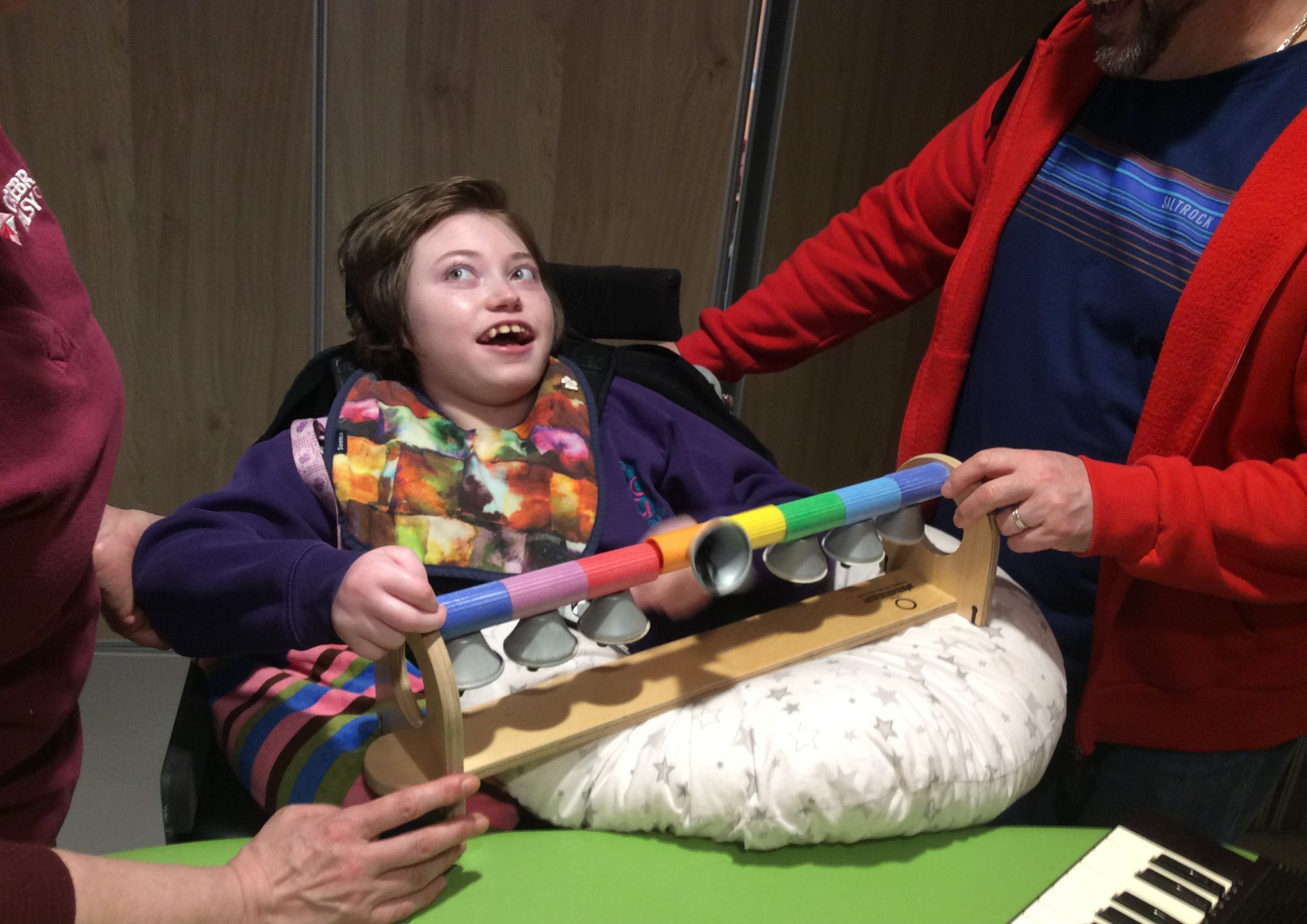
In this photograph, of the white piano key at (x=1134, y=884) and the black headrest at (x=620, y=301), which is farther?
the black headrest at (x=620, y=301)

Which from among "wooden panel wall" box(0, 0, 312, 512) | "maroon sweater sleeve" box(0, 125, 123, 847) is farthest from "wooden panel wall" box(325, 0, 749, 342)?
"maroon sweater sleeve" box(0, 125, 123, 847)

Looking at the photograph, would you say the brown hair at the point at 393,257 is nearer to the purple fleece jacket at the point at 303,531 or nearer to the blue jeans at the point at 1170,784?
the purple fleece jacket at the point at 303,531

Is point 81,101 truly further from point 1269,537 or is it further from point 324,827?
point 1269,537

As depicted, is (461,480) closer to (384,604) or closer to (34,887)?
A: (384,604)

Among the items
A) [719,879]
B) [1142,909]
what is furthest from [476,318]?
[1142,909]

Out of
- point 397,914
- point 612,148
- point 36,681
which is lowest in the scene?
point 397,914

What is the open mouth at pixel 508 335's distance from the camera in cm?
129

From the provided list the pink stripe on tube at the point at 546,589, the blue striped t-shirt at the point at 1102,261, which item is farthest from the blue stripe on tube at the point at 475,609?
the blue striped t-shirt at the point at 1102,261

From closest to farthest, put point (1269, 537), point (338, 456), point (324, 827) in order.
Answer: point (324, 827)
point (1269, 537)
point (338, 456)

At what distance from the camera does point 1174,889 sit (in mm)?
930

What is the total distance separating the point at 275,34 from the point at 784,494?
161cm

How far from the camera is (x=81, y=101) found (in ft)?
7.30

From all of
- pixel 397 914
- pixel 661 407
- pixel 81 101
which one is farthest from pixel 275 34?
pixel 397 914

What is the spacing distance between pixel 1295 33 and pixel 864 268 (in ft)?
1.90
